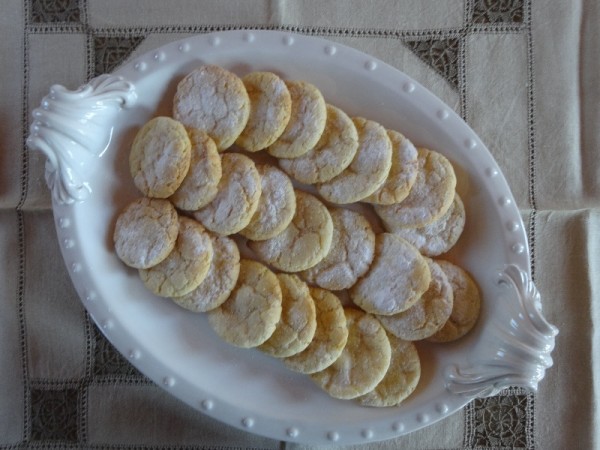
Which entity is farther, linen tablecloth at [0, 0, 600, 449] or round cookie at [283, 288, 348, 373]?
linen tablecloth at [0, 0, 600, 449]

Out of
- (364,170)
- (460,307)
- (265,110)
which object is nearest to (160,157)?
(265,110)

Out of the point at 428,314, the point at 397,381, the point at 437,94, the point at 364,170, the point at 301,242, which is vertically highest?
the point at 437,94

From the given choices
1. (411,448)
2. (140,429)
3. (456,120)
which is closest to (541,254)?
(456,120)

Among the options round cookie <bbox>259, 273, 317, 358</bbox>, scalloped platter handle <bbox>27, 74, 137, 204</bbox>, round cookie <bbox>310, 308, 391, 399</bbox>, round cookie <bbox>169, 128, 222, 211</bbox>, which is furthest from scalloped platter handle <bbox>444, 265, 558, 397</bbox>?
scalloped platter handle <bbox>27, 74, 137, 204</bbox>

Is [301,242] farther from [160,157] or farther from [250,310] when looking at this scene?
[160,157]

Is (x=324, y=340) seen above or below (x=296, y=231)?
below

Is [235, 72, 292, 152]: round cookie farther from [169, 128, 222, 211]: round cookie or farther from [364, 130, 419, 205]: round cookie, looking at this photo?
[364, 130, 419, 205]: round cookie
